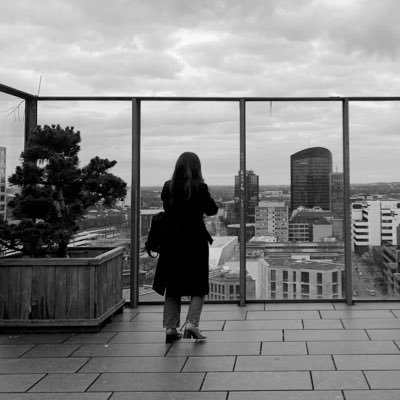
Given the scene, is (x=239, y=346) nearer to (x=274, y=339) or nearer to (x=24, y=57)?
(x=274, y=339)

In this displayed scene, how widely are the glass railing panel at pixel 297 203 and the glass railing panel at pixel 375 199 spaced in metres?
0.18

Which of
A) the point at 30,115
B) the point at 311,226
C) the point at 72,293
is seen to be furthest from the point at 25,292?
the point at 311,226

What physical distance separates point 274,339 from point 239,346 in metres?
0.38

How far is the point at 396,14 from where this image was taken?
21.4ft

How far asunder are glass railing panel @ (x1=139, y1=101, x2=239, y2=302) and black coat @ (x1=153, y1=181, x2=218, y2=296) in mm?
1480

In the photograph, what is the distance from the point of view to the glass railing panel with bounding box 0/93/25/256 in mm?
5469

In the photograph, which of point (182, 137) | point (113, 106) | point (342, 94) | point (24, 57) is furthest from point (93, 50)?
point (342, 94)

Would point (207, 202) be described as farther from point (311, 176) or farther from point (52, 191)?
point (311, 176)

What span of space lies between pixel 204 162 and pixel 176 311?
2.05 meters

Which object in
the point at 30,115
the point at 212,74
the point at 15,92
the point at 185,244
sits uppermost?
the point at 212,74

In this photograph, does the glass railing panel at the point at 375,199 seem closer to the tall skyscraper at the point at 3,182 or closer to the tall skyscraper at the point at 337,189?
the tall skyscraper at the point at 337,189

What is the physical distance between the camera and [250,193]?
611 centimetres

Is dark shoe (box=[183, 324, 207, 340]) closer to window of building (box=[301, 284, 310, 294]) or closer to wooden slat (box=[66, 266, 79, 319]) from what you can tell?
wooden slat (box=[66, 266, 79, 319])

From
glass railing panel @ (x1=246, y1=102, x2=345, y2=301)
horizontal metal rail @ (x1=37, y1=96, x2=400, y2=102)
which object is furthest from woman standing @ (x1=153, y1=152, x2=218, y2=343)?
horizontal metal rail @ (x1=37, y1=96, x2=400, y2=102)
